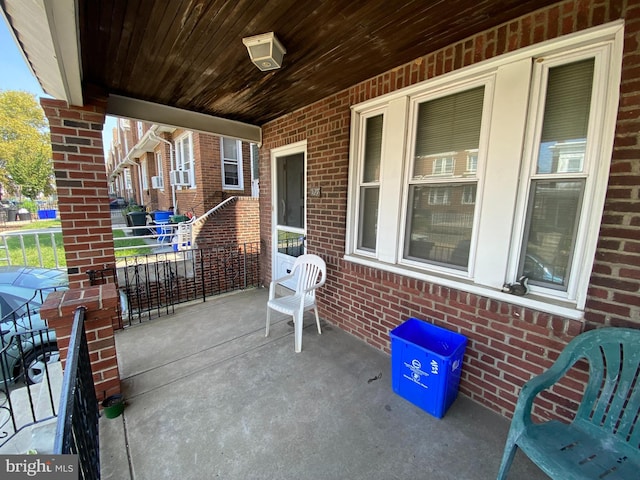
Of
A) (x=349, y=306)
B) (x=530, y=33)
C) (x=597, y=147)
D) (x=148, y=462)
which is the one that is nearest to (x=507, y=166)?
(x=597, y=147)

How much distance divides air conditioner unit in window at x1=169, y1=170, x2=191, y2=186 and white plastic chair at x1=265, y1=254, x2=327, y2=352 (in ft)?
20.6

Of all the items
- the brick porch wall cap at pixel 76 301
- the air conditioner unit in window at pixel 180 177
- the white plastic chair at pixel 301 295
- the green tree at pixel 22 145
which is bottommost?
the white plastic chair at pixel 301 295

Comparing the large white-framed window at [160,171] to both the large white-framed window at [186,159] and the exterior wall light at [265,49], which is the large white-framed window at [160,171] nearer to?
the large white-framed window at [186,159]

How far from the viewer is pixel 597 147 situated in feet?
4.83

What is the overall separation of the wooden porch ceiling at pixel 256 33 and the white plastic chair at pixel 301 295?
1.92 m

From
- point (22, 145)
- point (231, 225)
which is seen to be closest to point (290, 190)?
point (231, 225)

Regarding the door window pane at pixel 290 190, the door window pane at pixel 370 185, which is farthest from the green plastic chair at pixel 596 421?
the door window pane at pixel 290 190

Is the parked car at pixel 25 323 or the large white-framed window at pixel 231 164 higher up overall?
the large white-framed window at pixel 231 164

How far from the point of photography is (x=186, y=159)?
812cm

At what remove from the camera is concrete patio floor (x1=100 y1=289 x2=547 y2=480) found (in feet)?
5.02

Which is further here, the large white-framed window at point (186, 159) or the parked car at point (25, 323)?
the large white-framed window at point (186, 159)

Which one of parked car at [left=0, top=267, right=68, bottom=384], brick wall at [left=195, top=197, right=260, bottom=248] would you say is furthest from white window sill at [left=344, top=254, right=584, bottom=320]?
brick wall at [left=195, top=197, right=260, bottom=248]

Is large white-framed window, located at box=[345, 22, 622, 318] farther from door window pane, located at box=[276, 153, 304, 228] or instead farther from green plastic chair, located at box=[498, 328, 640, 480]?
door window pane, located at box=[276, 153, 304, 228]

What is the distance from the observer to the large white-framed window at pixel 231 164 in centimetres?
742
